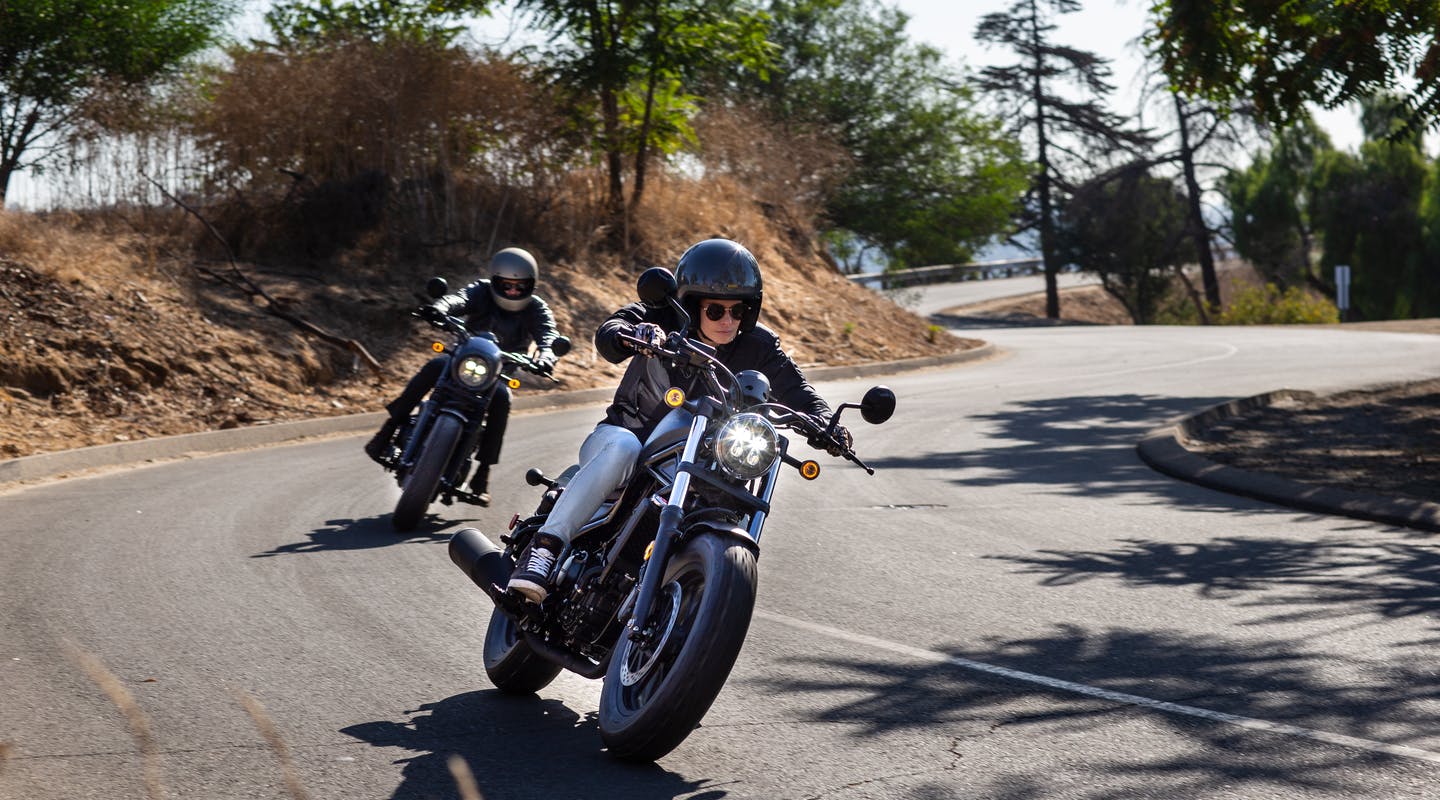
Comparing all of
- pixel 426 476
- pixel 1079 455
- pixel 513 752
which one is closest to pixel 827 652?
pixel 513 752

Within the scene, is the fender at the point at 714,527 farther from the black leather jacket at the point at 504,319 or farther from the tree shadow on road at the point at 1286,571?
the black leather jacket at the point at 504,319

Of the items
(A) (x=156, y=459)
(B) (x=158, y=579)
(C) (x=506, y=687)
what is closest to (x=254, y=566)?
(B) (x=158, y=579)

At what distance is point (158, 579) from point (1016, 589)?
440 cm

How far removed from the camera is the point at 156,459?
14375 mm

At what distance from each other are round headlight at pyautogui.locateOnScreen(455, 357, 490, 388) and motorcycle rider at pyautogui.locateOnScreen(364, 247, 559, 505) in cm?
43

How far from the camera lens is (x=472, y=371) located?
9734 mm

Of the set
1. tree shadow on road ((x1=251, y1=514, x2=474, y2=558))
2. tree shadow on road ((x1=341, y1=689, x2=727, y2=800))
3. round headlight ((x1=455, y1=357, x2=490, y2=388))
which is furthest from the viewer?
round headlight ((x1=455, y1=357, x2=490, y2=388))

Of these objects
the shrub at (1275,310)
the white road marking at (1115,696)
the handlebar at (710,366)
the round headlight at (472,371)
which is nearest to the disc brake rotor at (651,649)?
the handlebar at (710,366)

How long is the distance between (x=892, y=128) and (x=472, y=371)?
42426 mm

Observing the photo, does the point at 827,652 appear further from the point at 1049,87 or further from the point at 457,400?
the point at 1049,87

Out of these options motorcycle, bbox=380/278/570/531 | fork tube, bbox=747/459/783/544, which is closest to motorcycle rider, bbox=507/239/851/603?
fork tube, bbox=747/459/783/544

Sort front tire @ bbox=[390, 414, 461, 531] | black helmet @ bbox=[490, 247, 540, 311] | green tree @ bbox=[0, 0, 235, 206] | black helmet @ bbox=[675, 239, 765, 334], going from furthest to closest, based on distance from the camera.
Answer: green tree @ bbox=[0, 0, 235, 206] < black helmet @ bbox=[490, 247, 540, 311] < front tire @ bbox=[390, 414, 461, 531] < black helmet @ bbox=[675, 239, 765, 334]

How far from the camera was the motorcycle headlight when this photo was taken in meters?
4.62

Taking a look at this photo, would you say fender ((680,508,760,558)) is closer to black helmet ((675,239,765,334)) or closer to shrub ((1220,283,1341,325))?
black helmet ((675,239,765,334))
